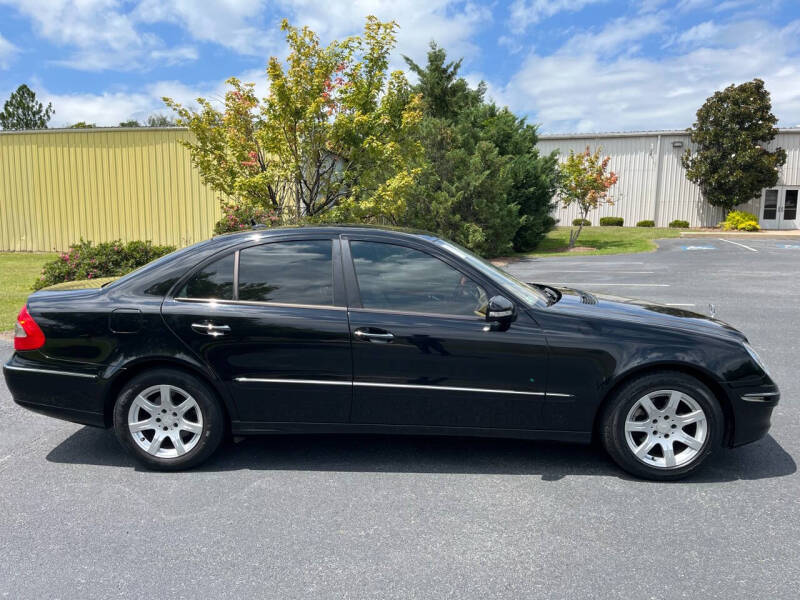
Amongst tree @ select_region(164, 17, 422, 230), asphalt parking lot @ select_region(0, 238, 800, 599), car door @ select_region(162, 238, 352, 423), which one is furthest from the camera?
tree @ select_region(164, 17, 422, 230)

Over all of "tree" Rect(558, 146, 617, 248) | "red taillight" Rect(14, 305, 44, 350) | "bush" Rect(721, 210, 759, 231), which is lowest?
"red taillight" Rect(14, 305, 44, 350)

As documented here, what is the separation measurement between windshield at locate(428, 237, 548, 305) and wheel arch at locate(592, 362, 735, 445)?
0.71 metres

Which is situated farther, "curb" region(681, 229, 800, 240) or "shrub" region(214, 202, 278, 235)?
"curb" region(681, 229, 800, 240)

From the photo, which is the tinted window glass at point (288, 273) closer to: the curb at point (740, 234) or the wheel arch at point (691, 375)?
the wheel arch at point (691, 375)

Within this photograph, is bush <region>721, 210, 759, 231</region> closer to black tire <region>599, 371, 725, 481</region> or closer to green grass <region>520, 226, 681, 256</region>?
green grass <region>520, 226, 681, 256</region>

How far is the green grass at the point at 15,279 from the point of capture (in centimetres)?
942

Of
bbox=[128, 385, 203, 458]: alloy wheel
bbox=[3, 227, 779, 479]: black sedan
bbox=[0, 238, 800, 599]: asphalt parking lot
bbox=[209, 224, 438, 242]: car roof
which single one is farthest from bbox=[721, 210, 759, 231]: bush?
bbox=[128, 385, 203, 458]: alloy wheel

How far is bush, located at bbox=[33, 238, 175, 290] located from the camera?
10711 millimetres

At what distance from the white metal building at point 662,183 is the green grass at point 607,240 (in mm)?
2522

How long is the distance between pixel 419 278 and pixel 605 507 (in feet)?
5.69

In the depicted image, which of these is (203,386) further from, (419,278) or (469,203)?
(469,203)

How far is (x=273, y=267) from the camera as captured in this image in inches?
161

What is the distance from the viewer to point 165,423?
13.1ft

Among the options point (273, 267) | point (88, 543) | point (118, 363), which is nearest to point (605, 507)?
point (273, 267)
